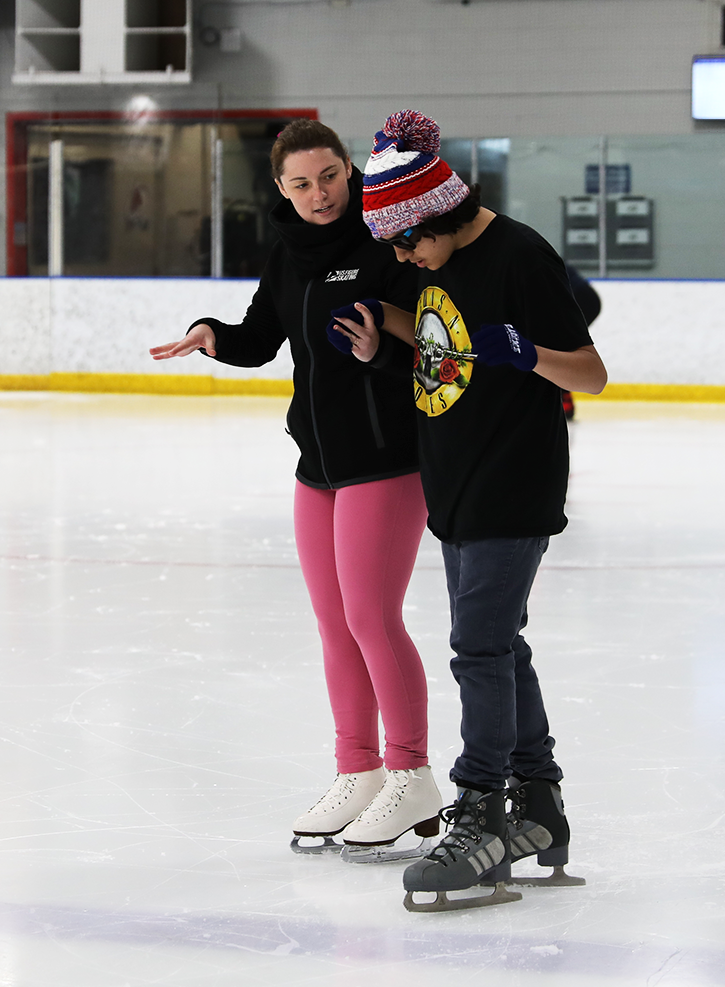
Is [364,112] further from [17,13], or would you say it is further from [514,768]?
[514,768]

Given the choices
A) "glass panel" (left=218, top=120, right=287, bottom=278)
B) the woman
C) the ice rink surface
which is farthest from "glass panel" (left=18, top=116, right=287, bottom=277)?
the woman

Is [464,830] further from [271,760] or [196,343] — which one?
[196,343]

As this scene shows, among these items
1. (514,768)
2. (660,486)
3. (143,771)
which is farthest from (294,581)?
(660,486)

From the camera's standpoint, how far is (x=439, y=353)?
1790 mm

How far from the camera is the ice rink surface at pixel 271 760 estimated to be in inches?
64.9

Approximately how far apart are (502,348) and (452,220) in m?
0.22

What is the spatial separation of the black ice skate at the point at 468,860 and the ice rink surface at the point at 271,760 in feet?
0.11

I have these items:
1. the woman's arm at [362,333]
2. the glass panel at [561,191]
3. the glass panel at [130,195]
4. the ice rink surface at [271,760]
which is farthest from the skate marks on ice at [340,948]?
the glass panel at [130,195]

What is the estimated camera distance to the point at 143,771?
2.36 m

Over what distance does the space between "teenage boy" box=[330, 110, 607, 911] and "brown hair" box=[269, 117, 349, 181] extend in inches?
5.0

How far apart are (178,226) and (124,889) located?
10868 millimetres

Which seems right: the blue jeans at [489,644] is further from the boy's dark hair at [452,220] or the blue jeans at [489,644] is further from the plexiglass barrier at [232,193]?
the plexiglass barrier at [232,193]

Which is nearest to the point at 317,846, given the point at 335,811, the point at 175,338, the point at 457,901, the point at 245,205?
the point at 335,811

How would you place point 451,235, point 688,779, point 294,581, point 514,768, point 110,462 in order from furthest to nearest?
point 110,462 < point 294,581 < point 688,779 < point 514,768 < point 451,235
